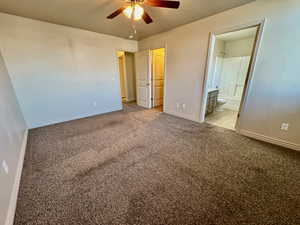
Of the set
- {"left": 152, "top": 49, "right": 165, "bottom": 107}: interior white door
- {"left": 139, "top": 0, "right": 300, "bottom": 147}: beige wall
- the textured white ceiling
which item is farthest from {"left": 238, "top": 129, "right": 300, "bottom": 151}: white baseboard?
{"left": 152, "top": 49, "right": 165, "bottom": 107}: interior white door

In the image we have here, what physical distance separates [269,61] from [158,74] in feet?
9.90

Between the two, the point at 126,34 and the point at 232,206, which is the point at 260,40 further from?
the point at 126,34

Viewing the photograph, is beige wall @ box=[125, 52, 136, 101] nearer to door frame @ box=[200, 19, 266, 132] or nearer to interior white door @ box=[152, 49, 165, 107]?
interior white door @ box=[152, 49, 165, 107]

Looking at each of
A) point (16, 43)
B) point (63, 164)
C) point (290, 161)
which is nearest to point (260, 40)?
point (290, 161)

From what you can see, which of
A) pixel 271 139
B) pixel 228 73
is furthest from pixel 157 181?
pixel 228 73

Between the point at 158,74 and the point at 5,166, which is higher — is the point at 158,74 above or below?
above

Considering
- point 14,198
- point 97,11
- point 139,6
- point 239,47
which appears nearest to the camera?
point 14,198

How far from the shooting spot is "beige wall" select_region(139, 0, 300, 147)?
188 cm

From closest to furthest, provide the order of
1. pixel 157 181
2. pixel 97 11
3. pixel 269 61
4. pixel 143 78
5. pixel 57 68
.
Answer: pixel 157 181
pixel 269 61
pixel 97 11
pixel 57 68
pixel 143 78

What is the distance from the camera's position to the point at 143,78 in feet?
14.5

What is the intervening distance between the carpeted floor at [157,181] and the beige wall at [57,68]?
918mm

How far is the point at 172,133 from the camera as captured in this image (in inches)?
105

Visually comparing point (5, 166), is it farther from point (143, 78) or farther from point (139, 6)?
point (143, 78)

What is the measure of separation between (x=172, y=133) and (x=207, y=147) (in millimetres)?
752
